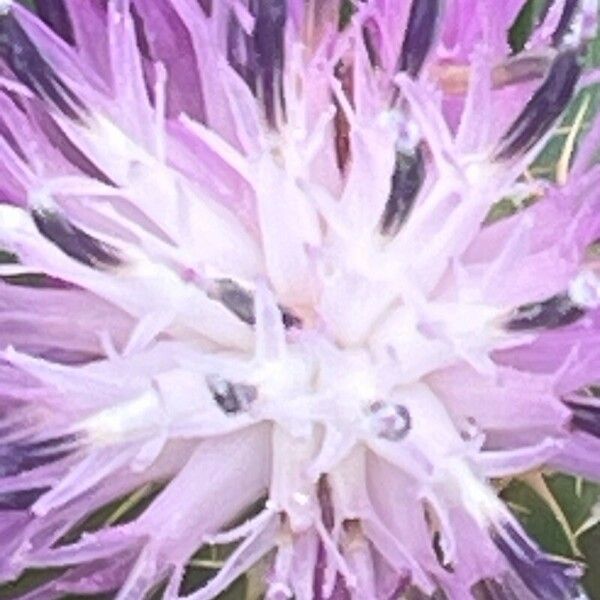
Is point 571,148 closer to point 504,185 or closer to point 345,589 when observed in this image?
point 504,185

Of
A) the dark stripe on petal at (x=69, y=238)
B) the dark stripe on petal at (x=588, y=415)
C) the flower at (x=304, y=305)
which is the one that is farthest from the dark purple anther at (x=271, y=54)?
the dark stripe on petal at (x=588, y=415)

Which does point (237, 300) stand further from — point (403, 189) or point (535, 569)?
point (535, 569)

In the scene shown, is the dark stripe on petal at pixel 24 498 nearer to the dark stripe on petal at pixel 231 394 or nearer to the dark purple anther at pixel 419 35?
the dark stripe on petal at pixel 231 394

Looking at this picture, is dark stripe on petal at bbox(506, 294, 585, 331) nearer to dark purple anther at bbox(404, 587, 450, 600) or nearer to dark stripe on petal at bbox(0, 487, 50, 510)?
dark purple anther at bbox(404, 587, 450, 600)

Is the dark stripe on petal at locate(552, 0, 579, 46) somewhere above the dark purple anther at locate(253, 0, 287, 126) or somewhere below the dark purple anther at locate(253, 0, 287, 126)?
below

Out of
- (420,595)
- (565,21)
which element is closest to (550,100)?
(565,21)

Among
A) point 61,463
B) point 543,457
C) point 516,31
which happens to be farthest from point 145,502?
point 516,31

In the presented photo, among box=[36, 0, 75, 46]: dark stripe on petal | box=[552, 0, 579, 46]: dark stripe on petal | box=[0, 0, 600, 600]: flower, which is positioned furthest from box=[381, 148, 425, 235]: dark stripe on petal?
box=[36, 0, 75, 46]: dark stripe on petal
